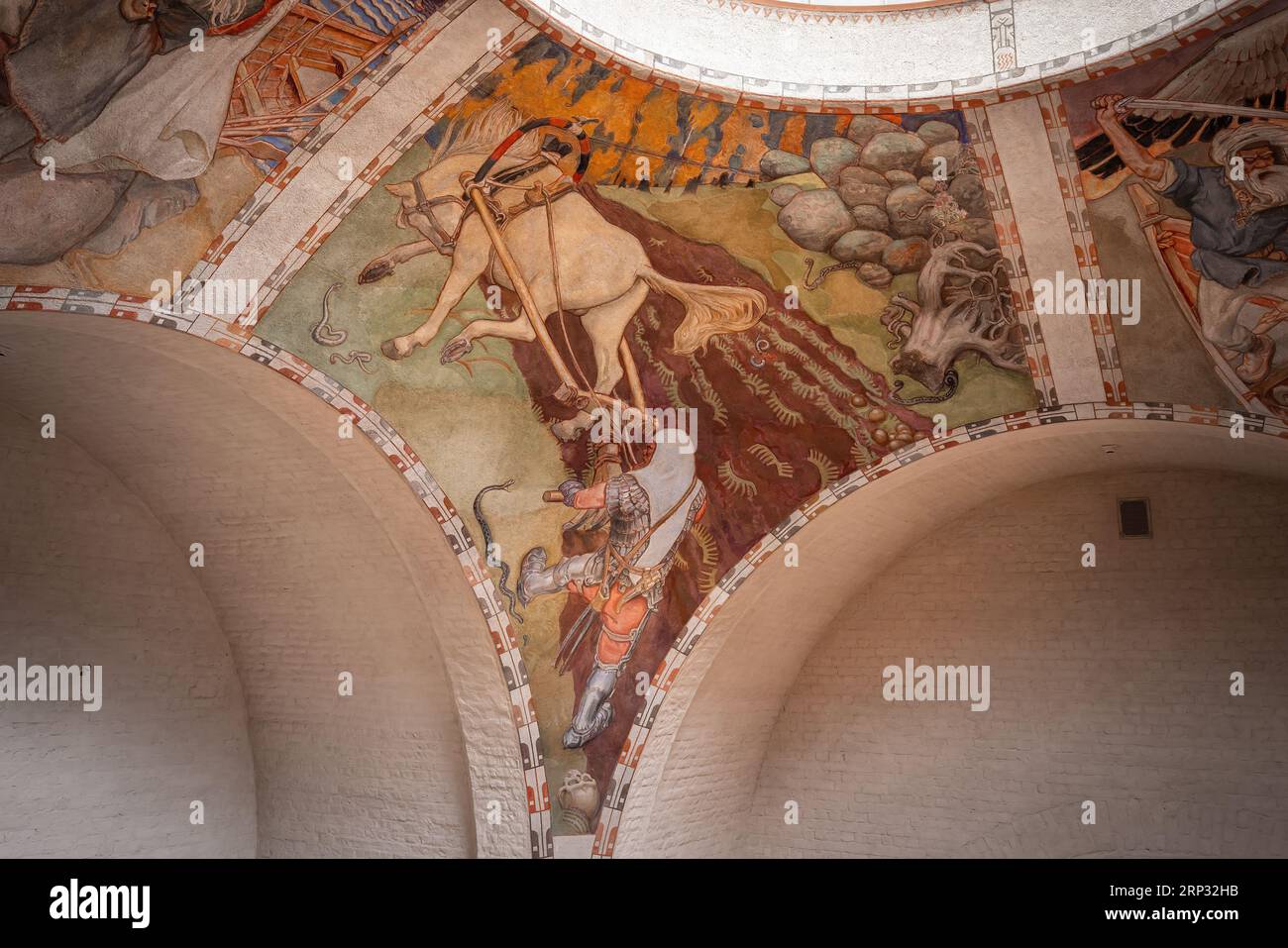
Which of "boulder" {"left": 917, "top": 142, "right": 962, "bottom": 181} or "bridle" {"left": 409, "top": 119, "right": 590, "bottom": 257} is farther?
"bridle" {"left": 409, "top": 119, "right": 590, "bottom": 257}

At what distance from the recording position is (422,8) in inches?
238

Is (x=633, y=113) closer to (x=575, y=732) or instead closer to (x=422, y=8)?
(x=422, y=8)

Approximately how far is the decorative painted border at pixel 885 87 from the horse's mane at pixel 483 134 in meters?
0.60

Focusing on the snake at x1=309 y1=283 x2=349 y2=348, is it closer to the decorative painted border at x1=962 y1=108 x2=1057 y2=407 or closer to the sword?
the decorative painted border at x1=962 y1=108 x2=1057 y2=407

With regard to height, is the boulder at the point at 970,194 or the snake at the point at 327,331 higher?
the boulder at the point at 970,194

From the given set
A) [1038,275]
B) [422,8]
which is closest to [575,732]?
[1038,275]

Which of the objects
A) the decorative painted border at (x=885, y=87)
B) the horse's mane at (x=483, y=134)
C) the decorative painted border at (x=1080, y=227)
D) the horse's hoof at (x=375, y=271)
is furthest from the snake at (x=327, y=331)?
the decorative painted border at (x=1080, y=227)

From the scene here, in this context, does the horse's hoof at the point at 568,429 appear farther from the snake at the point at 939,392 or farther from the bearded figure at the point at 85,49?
the bearded figure at the point at 85,49

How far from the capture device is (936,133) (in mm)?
6746

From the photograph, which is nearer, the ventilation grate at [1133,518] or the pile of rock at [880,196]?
the pile of rock at [880,196]

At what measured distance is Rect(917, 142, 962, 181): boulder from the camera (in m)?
6.80

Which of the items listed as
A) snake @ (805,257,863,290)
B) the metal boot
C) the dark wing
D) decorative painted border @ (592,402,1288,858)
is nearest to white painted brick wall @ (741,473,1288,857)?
decorative painted border @ (592,402,1288,858)

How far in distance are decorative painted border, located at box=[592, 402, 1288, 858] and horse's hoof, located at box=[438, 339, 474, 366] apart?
2614mm

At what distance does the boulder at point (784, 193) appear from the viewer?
285 inches
